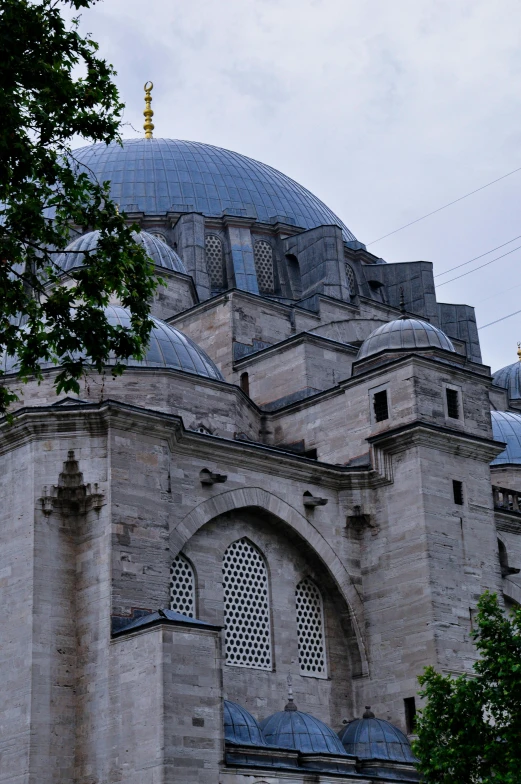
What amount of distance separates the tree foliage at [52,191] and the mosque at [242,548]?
768 cm

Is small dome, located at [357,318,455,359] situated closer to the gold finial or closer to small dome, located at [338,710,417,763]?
→ small dome, located at [338,710,417,763]

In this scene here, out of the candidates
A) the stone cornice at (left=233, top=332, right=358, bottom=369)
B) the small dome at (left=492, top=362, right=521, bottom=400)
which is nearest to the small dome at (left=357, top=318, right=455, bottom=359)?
the stone cornice at (left=233, top=332, right=358, bottom=369)

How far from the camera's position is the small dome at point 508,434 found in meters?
35.5

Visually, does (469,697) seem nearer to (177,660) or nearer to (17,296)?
(177,660)

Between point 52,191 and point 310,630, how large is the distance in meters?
13.7

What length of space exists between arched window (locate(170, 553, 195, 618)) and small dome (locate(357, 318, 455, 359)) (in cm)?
647

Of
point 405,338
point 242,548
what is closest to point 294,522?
point 242,548

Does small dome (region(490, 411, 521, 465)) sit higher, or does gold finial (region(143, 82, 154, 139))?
gold finial (region(143, 82, 154, 139))

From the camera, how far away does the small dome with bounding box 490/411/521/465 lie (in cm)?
3547

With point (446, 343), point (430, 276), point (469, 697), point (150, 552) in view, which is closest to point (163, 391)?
point (150, 552)

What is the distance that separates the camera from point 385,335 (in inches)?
1134

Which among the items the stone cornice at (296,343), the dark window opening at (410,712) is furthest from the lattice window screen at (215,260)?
the dark window opening at (410,712)

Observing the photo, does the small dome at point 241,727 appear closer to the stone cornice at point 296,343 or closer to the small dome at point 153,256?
the stone cornice at point 296,343

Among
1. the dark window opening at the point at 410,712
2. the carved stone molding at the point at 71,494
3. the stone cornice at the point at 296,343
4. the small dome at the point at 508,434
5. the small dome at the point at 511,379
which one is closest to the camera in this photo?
the carved stone molding at the point at 71,494
